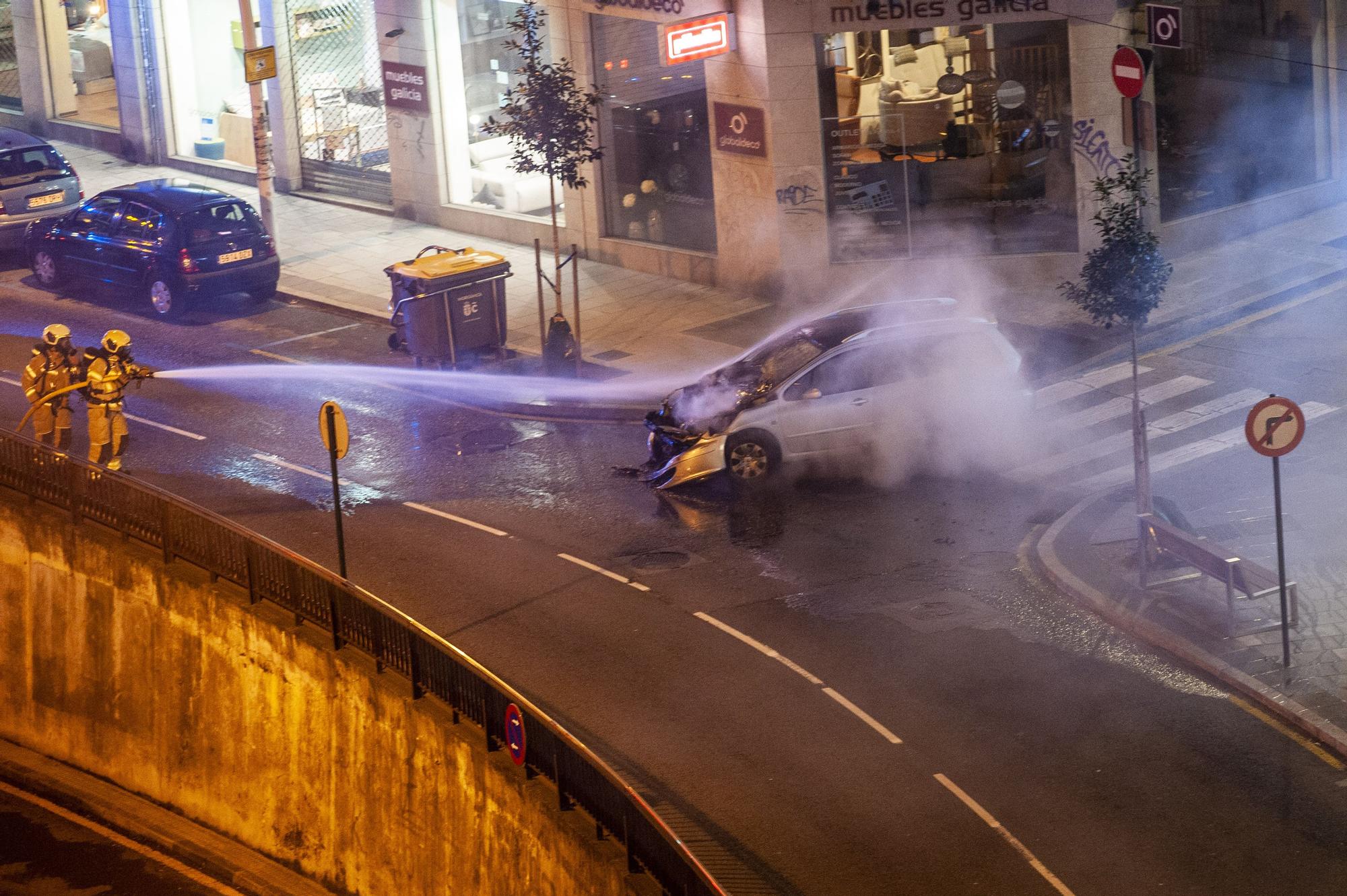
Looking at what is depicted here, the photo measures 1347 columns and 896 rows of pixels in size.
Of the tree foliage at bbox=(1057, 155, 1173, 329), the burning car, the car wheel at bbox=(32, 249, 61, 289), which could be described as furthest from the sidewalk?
the tree foliage at bbox=(1057, 155, 1173, 329)

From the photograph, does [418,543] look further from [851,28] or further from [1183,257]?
[1183,257]

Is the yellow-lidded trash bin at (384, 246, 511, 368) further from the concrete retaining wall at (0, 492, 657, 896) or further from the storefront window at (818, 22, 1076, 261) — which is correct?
the concrete retaining wall at (0, 492, 657, 896)

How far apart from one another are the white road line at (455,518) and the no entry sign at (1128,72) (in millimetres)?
8725

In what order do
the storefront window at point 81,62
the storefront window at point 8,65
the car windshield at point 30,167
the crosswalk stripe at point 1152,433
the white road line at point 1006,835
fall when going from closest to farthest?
the white road line at point 1006,835 < the crosswalk stripe at point 1152,433 < the car windshield at point 30,167 < the storefront window at point 81,62 < the storefront window at point 8,65

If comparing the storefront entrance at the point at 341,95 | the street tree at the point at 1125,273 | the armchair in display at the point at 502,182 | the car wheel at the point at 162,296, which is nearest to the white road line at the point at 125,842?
the car wheel at the point at 162,296

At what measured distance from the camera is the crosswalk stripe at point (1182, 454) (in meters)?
16.8

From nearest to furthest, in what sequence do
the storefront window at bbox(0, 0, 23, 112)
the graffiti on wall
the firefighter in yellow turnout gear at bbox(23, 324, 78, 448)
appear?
the firefighter in yellow turnout gear at bbox(23, 324, 78, 448) < the graffiti on wall < the storefront window at bbox(0, 0, 23, 112)

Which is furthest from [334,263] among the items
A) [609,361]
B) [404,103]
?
[609,361]

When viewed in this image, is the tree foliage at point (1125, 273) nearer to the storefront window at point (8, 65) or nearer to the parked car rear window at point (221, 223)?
the parked car rear window at point (221, 223)

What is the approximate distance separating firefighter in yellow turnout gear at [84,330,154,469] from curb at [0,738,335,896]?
326 centimetres

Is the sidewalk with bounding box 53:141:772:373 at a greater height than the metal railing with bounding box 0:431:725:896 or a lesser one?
greater

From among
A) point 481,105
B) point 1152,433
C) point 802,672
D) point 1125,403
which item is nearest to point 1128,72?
point 1125,403

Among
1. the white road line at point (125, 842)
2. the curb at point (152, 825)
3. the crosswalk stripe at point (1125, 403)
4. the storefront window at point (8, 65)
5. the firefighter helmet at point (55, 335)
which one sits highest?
the storefront window at point (8, 65)

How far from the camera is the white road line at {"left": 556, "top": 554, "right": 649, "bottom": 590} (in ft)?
48.8
